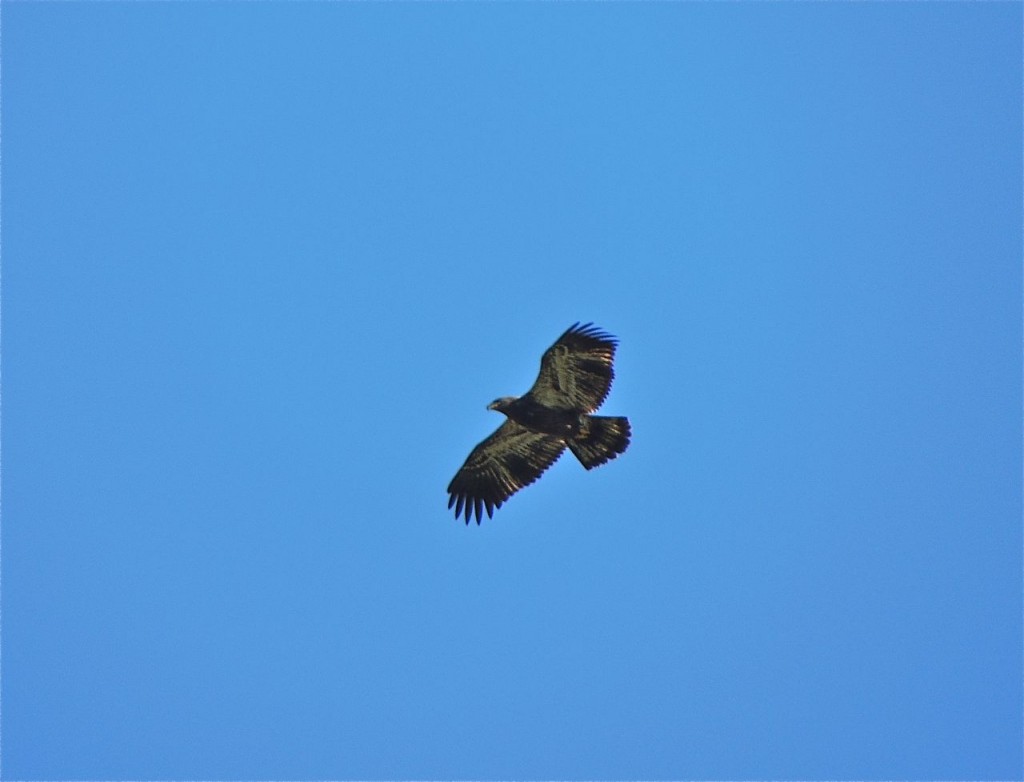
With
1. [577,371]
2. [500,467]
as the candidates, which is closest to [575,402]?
[577,371]

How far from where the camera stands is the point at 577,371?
20.9 metres

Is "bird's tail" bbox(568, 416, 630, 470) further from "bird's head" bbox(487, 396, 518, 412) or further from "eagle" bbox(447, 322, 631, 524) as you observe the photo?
"bird's head" bbox(487, 396, 518, 412)

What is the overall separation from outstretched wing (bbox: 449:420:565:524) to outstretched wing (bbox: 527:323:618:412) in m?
1.31

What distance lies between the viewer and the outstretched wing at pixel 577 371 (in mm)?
20688

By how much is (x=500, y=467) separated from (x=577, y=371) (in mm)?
2500

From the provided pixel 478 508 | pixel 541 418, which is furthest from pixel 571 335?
pixel 478 508

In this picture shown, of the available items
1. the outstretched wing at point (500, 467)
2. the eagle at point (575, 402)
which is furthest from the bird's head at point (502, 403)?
the outstretched wing at point (500, 467)

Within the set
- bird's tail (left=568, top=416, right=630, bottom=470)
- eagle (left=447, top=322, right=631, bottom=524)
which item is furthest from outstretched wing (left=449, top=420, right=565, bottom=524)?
bird's tail (left=568, top=416, right=630, bottom=470)

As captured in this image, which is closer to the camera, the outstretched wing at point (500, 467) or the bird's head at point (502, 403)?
the bird's head at point (502, 403)

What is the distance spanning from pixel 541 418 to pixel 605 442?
102 cm

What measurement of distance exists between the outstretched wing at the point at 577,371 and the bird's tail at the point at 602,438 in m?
0.28

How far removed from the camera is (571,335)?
2067cm

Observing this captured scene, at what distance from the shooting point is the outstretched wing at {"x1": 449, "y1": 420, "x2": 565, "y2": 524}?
22.4 m

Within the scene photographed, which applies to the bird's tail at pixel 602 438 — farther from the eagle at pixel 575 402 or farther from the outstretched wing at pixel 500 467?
the outstretched wing at pixel 500 467
